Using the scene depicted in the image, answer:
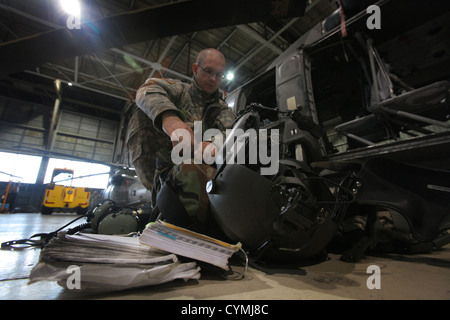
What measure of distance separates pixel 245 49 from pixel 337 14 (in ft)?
17.1

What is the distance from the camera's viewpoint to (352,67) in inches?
109

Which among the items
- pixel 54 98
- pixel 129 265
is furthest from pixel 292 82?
pixel 54 98

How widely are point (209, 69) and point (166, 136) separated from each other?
57cm

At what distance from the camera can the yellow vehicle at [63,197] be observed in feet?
20.8

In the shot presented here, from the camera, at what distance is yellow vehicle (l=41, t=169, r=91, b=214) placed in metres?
6.35

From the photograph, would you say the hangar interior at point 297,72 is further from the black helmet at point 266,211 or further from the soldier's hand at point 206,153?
the soldier's hand at point 206,153

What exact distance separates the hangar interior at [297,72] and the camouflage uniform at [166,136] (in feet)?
1.42

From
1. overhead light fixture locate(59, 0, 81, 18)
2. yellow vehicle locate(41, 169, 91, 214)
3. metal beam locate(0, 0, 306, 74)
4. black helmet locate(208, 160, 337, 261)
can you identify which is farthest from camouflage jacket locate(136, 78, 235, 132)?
yellow vehicle locate(41, 169, 91, 214)

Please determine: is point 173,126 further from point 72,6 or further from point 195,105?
point 72,6

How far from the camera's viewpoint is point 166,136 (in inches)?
50.3

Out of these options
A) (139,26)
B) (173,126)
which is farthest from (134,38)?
(173,126)

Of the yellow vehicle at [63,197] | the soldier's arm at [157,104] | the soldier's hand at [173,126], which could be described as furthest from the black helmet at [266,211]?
the yellow vehicle at [63,197]

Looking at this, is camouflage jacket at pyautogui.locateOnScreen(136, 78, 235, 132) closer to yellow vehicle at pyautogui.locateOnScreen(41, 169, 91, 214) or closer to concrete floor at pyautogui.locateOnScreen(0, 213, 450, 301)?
concrete floor at pyautogui.locateOnScreen(0, 213, 450, 301)

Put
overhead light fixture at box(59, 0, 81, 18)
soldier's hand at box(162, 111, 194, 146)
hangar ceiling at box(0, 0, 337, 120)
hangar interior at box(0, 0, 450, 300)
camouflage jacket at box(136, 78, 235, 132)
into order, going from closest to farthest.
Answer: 1. hangar interior at box(0, 0, 450, 300)
2. soldier's hand at box(162, 111, 194, 146)
3. camouflage jacket at box(136, 78, 235, 132)
4. hangar ceiling at box(0, 0, 337, 120)
5. overhead light fixture at box(59, 0, 81, 18)
